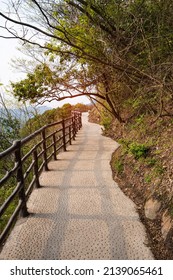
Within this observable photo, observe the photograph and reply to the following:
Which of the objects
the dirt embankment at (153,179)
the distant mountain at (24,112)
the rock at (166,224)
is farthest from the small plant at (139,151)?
the distant mountain at (24,112)

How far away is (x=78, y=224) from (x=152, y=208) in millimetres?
1074

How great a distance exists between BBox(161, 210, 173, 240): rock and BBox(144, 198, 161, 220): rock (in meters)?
0.18

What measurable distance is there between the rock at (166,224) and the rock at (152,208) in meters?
0.18

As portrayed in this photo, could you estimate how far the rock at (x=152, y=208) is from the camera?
10.9 ft

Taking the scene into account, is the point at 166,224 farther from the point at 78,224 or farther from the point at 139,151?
the point at 139,151

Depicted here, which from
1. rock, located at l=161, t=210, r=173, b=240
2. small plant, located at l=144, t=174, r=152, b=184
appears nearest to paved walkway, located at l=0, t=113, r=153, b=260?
rock, located at l=161, t=210, r=173, b=240

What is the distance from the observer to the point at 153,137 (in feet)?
17.6

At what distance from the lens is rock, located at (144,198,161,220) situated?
3.32m

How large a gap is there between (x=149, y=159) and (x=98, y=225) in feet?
6.09

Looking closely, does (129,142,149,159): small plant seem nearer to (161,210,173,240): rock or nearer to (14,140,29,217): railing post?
(161,210,173,240): rock

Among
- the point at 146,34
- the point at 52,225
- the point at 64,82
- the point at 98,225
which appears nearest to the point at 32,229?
the point at 52,225

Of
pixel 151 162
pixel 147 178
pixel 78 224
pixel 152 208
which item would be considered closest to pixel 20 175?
pixel 78 224

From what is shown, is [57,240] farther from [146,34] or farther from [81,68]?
[81,68]

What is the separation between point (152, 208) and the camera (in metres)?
3.41
